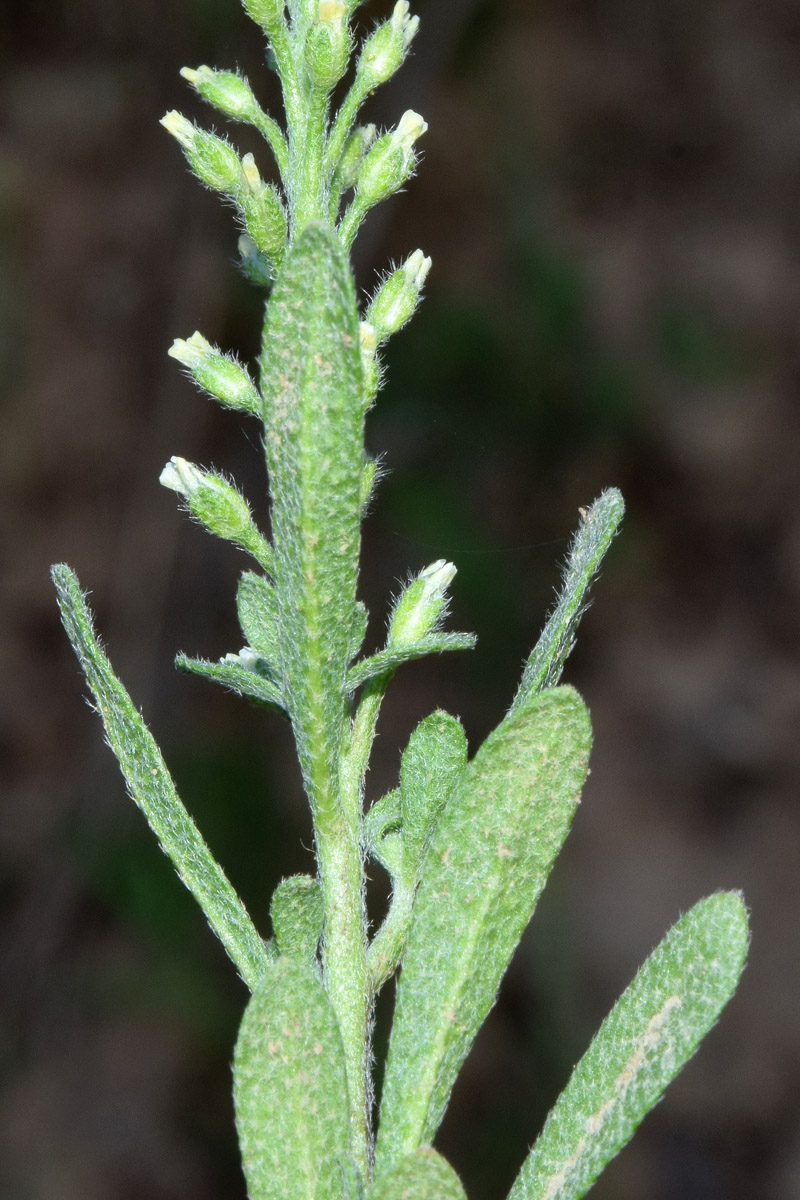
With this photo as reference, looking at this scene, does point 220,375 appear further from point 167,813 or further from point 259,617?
point 167,813

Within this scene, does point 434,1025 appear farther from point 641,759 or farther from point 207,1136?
point 641,759

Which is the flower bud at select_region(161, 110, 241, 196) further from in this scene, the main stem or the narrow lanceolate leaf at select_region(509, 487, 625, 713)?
the narrow lanceolate leaf at select_region(509, 487, 625, 713)

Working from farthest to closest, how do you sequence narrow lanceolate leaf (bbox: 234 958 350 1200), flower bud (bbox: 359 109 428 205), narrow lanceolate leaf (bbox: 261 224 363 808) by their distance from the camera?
flower bud (bbox: 359 109 428 205) → narrow lanceolate leaf (bbox: 234 958 350 1200) → narrow lanceolate leaf (bbox: 261 224 363 808)

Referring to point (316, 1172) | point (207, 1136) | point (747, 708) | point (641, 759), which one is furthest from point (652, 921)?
point (316, 1172)

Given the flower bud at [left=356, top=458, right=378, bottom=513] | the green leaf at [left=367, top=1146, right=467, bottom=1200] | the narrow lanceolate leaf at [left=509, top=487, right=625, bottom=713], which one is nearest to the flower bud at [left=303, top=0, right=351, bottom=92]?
the flower bud at [left=356, top=458, right=378, bottom=513]

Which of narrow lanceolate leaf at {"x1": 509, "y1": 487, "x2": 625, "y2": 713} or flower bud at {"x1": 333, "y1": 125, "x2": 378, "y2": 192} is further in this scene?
flower bud at {"x1": 333, "y1": 125, "x2": 378, "y2": 192}

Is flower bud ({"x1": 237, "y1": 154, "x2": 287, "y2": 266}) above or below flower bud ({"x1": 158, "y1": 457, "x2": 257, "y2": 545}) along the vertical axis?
above

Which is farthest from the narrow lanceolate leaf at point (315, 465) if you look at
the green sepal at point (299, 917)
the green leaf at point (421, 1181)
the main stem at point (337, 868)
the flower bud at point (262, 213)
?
the green leaf at point (421, 1181)
